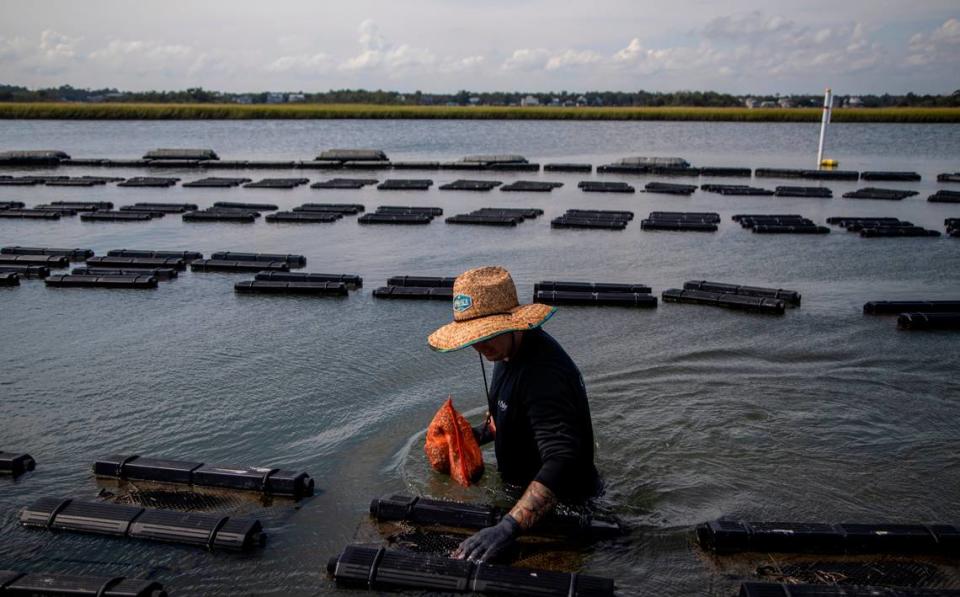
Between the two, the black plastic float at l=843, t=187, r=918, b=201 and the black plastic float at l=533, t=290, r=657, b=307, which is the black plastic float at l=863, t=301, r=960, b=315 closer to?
the black plastic float at l=533, t=290, r=657, b=307

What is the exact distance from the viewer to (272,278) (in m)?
12.4

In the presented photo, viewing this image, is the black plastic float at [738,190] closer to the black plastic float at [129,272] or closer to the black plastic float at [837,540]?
the black plastic float at [129,272]

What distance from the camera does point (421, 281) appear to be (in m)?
12.1

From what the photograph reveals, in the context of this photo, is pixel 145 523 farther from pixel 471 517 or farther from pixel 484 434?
pixel 484 434

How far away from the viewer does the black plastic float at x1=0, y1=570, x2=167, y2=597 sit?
417 cm

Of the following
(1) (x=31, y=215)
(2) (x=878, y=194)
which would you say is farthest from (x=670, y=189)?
(1) (x=31, y=215)

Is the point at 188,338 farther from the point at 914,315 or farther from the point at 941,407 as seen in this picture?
the point at 914,315

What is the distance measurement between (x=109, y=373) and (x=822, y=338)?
346 inches

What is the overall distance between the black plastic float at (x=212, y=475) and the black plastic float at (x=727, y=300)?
7382mm

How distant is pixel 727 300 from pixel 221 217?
44.7 ft

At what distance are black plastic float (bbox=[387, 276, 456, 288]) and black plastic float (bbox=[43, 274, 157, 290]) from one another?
4.09 m

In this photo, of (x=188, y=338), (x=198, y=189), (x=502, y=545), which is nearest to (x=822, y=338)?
(x=502, y=545)

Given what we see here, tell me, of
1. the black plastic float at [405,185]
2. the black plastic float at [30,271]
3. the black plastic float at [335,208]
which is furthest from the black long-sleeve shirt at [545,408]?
the black plastic float at [405,185]

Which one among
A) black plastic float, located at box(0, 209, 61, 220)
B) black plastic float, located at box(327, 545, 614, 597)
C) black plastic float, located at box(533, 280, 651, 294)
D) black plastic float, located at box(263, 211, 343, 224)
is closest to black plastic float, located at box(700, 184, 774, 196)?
black plastic float, located at box(263, 211, 343, 224)
